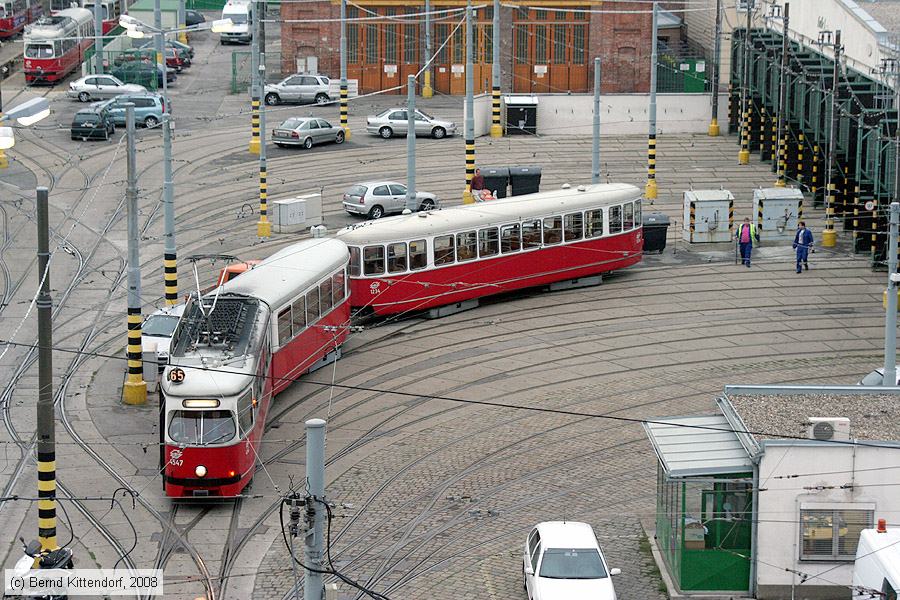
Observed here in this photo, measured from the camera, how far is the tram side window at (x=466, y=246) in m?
41.7

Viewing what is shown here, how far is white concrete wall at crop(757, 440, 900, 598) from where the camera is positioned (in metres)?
24.9

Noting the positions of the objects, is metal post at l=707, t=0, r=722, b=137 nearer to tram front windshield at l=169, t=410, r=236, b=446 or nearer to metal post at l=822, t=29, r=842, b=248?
metal post at l=822, t=29, r=842, b=248

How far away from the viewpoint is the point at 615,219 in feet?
148

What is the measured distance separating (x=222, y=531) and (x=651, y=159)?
2946 cm

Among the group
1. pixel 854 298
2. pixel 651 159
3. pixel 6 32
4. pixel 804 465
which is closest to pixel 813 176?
pixel 651 159

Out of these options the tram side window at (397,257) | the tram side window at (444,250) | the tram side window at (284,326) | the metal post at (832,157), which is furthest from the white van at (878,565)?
the metal post at (832,157)

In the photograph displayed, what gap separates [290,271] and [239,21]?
49169 millimetres

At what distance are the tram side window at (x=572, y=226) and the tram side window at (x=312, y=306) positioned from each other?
1001 cm

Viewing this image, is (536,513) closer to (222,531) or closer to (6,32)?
(222,531)

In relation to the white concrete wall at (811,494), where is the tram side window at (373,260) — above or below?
above

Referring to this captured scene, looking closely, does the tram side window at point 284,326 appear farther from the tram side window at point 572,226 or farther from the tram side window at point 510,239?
the tram side window at point 572,226

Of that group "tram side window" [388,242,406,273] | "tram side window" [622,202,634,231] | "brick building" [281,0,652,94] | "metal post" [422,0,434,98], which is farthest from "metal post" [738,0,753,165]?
"tram side window" [388,242,406,273]

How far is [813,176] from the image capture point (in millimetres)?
55594

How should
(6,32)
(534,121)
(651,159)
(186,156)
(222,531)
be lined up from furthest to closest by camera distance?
1. (6,32)
2. (534,121)
3. (186,156)
4. (651,159)
5. (222,531)
